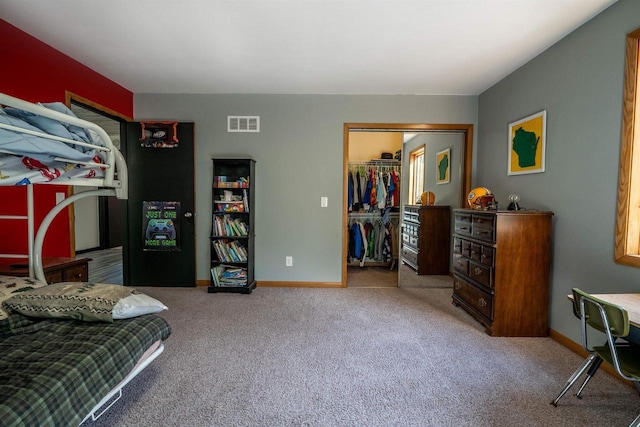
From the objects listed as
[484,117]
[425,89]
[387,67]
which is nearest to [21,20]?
[387,67]

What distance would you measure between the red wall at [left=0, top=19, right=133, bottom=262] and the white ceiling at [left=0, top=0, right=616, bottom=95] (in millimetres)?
105

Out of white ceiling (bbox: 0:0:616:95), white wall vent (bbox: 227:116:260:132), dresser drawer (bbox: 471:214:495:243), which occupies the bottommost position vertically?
dresser drawer (bbox: 471:214:495:243)

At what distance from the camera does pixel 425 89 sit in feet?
11.4

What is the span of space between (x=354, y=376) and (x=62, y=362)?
1531 millimetres

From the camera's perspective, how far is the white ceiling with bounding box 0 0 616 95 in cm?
197

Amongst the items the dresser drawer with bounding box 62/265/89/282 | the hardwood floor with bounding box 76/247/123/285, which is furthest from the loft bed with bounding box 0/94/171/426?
the hardwood floor with bounding box 76/247/123/285

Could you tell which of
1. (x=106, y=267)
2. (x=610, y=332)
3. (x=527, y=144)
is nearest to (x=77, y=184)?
(x=610, y=332)

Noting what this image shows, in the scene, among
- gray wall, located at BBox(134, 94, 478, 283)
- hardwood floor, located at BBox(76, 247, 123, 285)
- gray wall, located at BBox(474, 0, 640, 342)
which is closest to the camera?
gray wall, located at BBox(474, 0, 640, 342)

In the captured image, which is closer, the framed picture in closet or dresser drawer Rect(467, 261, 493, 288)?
dresser drawer Rect(467, 261, 493, 288)

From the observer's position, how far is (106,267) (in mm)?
4781

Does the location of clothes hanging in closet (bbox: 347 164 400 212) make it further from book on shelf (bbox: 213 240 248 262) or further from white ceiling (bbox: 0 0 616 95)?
book on shelf (bbox: 213 240 248 262)

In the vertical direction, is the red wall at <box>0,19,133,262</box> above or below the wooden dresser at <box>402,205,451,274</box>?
above

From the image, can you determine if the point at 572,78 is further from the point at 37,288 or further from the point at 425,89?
the point at 37,288

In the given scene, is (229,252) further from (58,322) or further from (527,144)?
(527,144)
